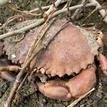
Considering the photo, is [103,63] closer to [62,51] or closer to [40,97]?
[62,51]

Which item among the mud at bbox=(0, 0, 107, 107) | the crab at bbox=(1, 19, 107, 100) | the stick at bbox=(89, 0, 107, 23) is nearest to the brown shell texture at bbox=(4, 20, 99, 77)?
the crab at bbox=(1, 19, 107, 100)

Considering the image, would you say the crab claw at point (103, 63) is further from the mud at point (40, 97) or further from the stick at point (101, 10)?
the stick at point (101, 10)

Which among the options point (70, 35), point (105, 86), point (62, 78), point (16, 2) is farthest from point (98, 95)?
point (16, 2)

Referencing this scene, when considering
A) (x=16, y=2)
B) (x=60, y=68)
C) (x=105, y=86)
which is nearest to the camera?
(x=60, y=68)

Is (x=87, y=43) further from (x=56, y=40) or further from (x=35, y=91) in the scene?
(x=35, y=91)

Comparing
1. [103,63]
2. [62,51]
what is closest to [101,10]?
[103,63]

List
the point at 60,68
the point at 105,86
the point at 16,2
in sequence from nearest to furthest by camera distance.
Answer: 1. the point at 60,68
2. the point at 105,86
3. the point at 16,2
